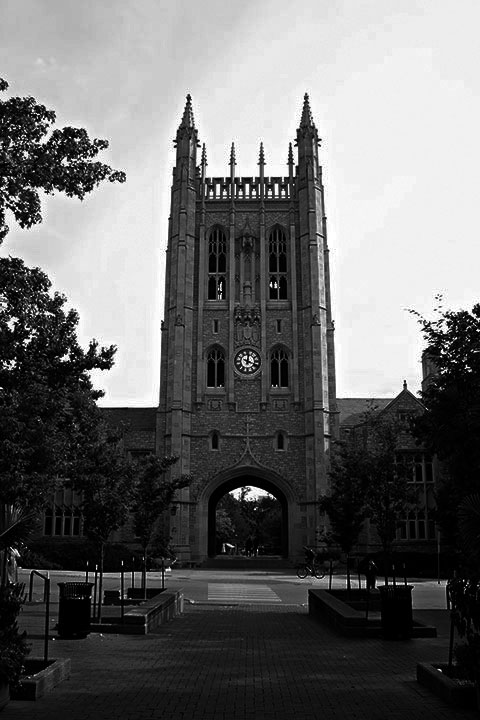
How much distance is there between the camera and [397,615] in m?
13.0

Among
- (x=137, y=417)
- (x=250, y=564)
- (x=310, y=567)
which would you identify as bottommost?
(x=250, y=564)

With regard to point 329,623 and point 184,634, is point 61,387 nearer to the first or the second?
point 184,634

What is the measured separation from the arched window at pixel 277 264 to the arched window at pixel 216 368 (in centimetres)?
543

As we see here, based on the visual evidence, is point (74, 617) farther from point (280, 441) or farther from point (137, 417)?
point (137, 417)

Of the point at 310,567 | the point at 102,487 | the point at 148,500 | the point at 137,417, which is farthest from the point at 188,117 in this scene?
the point at 102,487

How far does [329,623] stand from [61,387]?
769 cm

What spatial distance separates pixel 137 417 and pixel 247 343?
1043 cm

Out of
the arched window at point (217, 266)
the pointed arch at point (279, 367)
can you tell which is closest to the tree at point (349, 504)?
the pointed arch at point (279, 367)

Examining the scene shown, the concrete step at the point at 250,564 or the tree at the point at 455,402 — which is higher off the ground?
the tree at the point at 455,402

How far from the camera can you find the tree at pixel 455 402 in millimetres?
10992

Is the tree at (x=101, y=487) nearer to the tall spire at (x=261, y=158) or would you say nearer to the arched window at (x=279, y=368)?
the arched window at (x=279, y=368)

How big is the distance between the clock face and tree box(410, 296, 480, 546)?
33.0 m

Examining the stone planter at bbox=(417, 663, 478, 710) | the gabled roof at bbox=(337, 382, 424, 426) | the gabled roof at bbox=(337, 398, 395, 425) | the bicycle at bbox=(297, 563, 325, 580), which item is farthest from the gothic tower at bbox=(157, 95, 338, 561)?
the stone planter at bbox=(417, 663, 478, 710)

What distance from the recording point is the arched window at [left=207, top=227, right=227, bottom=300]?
50.8 meters
